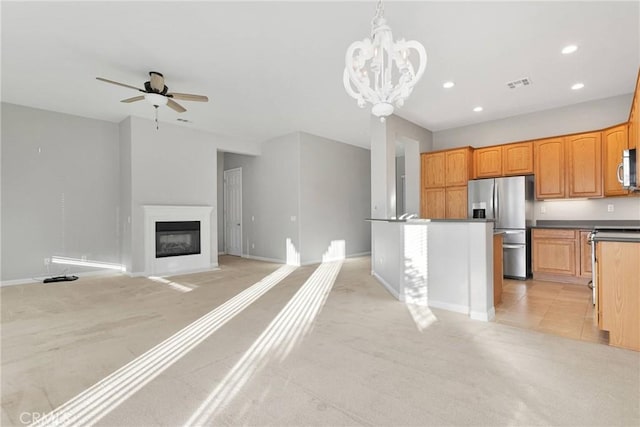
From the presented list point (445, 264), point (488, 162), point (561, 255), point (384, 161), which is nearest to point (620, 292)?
point (445, 264)

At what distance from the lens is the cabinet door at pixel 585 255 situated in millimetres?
4691

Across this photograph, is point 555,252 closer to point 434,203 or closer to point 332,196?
point 434,203

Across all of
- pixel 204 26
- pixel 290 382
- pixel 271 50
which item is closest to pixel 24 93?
pixel 204 26

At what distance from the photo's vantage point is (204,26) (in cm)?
298

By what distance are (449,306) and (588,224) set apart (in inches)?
138

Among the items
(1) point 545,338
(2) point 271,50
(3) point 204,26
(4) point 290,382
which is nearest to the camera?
(4) point 290,382

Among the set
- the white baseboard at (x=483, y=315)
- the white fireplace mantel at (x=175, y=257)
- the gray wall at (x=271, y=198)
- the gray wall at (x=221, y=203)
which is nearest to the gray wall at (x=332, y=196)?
the gray wall at (x=271, y=198)

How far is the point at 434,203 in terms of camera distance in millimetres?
6363

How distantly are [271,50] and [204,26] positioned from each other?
723 millimetres

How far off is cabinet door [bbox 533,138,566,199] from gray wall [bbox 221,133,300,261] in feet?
14.8

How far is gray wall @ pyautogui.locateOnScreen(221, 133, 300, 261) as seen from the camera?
6.97 m

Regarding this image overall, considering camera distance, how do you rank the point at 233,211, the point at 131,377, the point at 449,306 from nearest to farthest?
1. the point at 131,377
2. the point at 449,306
3. the point at 233,211

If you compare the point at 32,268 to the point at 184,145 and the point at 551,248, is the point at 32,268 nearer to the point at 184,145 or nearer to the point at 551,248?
the point at 184,145
